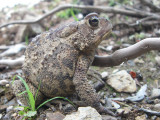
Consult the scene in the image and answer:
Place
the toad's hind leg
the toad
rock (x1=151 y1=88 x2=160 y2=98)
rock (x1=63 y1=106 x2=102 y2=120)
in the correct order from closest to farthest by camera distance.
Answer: rock (x1=63 y1=106 x2=102 y2=120), the toad, the toad's hind leg, rock (x1=151 y1=88 x2=160 y2=98)

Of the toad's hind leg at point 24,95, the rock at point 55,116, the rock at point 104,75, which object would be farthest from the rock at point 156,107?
the toad's hind leg at point 24,95

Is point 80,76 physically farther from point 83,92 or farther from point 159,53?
point 159,53

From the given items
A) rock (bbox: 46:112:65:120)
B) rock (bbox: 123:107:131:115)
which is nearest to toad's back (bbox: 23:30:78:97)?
rock (bbox: 46:112:65:120)

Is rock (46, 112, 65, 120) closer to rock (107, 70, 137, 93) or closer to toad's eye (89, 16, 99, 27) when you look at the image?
rock (107, 70, 137, 93)

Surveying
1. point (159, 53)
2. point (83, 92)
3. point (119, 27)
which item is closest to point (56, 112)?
point (83, 92)

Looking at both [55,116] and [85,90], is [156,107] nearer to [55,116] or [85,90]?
[85,90]

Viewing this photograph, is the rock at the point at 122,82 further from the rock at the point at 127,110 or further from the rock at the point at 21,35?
the rock at the point at 21,35
